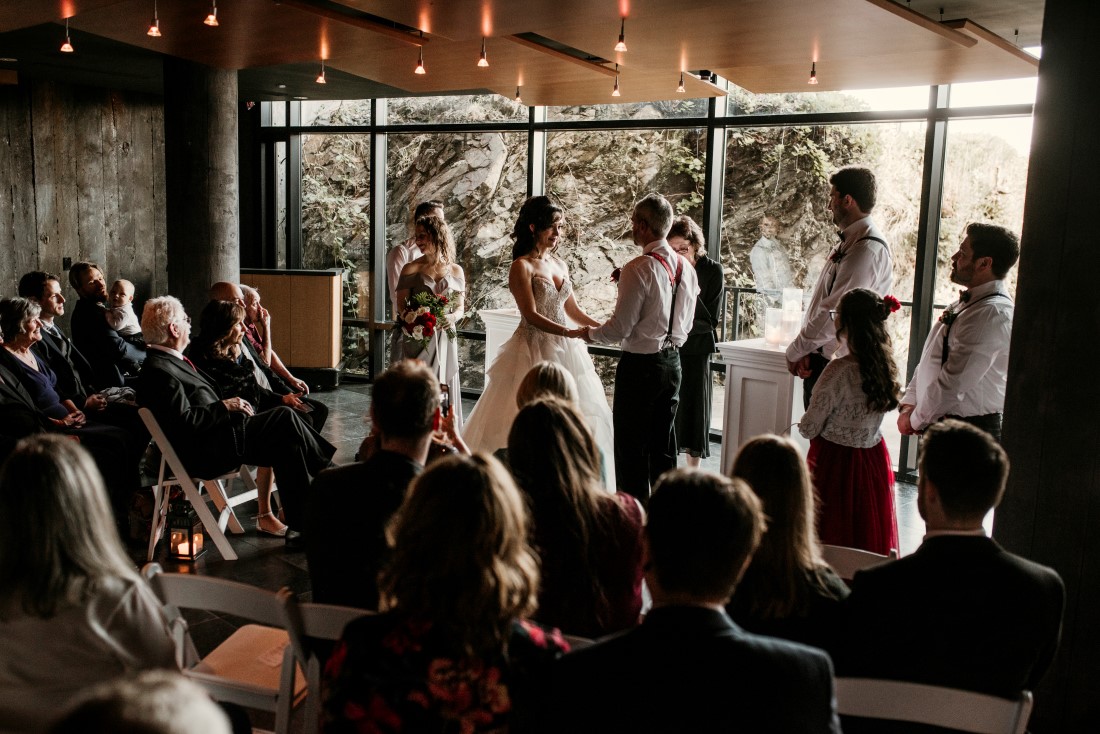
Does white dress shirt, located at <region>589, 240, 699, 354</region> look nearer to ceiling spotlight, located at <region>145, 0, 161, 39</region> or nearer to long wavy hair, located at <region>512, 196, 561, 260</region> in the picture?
long wavy hair, located at <region>512, 196, 561, 260</region>

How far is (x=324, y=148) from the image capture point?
35.2 ft

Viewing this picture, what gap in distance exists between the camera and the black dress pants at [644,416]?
5.40 m

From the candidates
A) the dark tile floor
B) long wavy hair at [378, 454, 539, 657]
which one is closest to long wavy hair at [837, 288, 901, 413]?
the dark tile floor

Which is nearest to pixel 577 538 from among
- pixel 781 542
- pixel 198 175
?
pixel 781 542

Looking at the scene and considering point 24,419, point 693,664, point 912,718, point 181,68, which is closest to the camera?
point 693,664

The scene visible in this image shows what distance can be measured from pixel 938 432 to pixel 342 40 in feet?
16.5

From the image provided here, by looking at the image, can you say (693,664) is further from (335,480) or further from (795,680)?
(335,480)

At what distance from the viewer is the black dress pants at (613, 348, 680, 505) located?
5.40 metres

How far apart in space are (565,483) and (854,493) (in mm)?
1976

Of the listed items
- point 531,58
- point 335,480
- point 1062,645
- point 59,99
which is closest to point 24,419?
point 335,480

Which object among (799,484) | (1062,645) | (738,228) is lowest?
(1062,645)

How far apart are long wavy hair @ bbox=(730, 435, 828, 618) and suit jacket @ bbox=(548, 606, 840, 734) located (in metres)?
0.54

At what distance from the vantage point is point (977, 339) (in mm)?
3998

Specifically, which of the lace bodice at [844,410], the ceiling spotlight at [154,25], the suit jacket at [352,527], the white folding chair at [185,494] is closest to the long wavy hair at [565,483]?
the suit jacket at [352,527]
